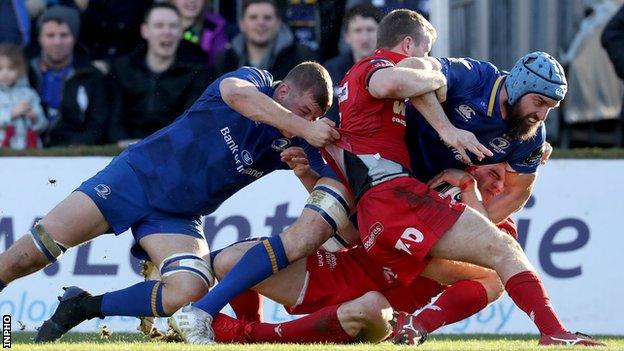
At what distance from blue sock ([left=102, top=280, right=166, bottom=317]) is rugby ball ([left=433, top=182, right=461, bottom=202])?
1.68 meters

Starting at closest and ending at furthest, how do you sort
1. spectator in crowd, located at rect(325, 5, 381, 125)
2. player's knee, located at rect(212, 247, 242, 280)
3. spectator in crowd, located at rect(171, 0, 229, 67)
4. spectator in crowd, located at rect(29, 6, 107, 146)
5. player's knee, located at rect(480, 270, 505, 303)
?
player's knee, located at rect(480, 270, 505, 303) → player's knee, located at rect(212, 247, 242, 280) → spectator in crowd, located at rect(325, 5, 381, 125) → spectator in crowd, located at rect(29, 6, 107, 146) → spectator in crowd, located at rect(171, 0, 229, 67)

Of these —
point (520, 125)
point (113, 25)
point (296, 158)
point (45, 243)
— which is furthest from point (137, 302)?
point (113, 25)

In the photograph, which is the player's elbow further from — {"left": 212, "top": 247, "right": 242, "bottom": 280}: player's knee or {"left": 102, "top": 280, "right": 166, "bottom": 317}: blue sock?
{"left": 102, "top": 280, "right": 166, "bottom": 317}: blue sock

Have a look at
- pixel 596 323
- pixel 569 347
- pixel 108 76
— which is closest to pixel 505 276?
pixel 569 347

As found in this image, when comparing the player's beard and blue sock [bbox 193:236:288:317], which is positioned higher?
the player's beard

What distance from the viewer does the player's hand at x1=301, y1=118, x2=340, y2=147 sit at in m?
8.70

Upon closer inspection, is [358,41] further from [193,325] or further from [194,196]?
[193,325]

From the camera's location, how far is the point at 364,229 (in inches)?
340

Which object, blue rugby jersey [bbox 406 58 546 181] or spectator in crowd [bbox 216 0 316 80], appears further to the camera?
spectator in crowd [bbox 216 0 316 80]

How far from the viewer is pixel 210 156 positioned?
9.18 m

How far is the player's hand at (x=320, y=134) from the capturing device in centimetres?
870

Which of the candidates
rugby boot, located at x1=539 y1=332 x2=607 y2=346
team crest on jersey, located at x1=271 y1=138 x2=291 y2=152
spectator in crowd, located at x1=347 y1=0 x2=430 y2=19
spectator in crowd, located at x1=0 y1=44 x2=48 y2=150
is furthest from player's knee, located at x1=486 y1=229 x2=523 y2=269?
spectator in crowd, located at x1=0 y1=44 x2=48 y2=150

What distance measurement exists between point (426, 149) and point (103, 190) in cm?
189

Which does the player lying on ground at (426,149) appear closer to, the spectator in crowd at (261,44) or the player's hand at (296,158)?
the player's hand at (296,158)
